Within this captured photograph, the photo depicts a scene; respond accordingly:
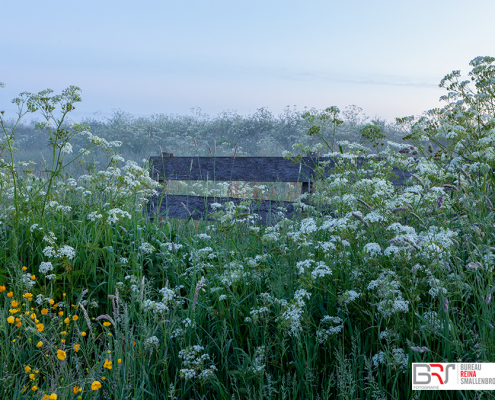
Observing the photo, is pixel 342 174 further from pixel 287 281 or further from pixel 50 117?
pixel 50 117

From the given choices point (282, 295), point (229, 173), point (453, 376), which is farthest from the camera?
point (229, 173)

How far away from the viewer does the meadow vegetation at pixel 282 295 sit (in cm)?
215

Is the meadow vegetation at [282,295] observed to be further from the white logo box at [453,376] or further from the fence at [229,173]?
the fence at [229,173]

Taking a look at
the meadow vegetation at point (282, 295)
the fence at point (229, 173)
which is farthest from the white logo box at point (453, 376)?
the fence at point (229, 173)

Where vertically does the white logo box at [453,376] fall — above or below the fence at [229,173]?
below

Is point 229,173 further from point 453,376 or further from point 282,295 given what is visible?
point 453,376

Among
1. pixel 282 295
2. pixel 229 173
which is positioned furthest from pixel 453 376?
pixel 229 173

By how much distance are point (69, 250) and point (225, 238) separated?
1.75 meters

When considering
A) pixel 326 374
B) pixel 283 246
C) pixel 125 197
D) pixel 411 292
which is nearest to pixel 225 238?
pixel 283 246

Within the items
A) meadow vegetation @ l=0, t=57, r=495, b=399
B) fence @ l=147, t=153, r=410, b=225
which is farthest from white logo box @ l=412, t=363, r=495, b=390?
fence @ l=147, t=153, r=410, b=225

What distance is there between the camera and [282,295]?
9.07ft

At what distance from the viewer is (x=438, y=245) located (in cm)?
226

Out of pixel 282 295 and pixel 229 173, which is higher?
pixel 229 173

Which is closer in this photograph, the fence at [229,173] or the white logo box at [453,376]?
the white logo box at [453,376]
